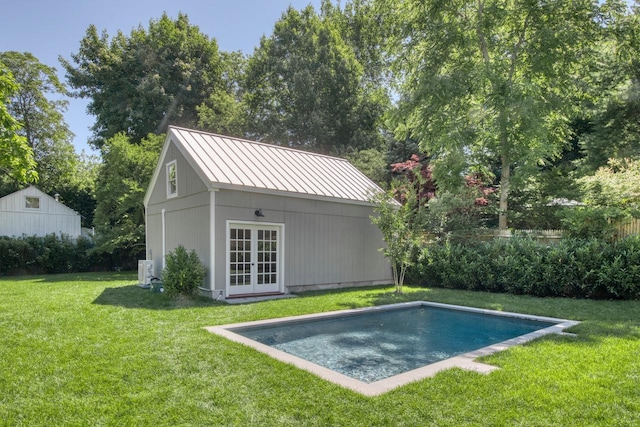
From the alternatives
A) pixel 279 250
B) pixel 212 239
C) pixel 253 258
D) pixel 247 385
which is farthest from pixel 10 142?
pixel 247 385

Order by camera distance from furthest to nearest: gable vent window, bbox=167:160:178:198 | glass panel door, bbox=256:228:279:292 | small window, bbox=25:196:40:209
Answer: small window, bbox=25:196:40:209, gable vent window, bbox=167:160:178:198, glass panel door, bbox=256:228:279:292

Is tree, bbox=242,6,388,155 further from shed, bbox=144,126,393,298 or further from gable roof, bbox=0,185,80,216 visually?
shed, bbox=144,126,393,298

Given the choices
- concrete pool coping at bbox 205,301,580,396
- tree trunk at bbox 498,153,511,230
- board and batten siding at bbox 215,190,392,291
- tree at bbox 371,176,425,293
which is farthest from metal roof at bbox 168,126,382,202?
tree trunk at bbox 498,153,511,230

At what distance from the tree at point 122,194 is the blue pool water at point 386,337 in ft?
40.9

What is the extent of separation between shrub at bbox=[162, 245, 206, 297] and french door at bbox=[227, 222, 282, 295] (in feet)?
2.63

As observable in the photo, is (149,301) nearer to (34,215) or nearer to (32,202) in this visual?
(34,215)

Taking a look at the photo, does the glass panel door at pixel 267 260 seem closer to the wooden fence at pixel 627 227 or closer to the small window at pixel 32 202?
the wooden fence at pixel 627 227

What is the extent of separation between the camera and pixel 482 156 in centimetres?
1406

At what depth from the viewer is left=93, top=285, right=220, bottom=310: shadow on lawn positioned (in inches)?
302

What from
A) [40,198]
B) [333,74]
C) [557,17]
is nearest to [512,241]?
[557,17]

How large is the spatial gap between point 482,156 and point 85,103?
25.9 meters

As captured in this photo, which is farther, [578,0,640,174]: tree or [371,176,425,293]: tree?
[578,0,640,174]: tree

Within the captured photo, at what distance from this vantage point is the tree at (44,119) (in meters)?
24.5

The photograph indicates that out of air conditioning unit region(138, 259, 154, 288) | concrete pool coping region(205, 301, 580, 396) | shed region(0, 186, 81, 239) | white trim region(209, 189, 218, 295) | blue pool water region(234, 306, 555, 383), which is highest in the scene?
shed region(0, 186, 81, 239)
